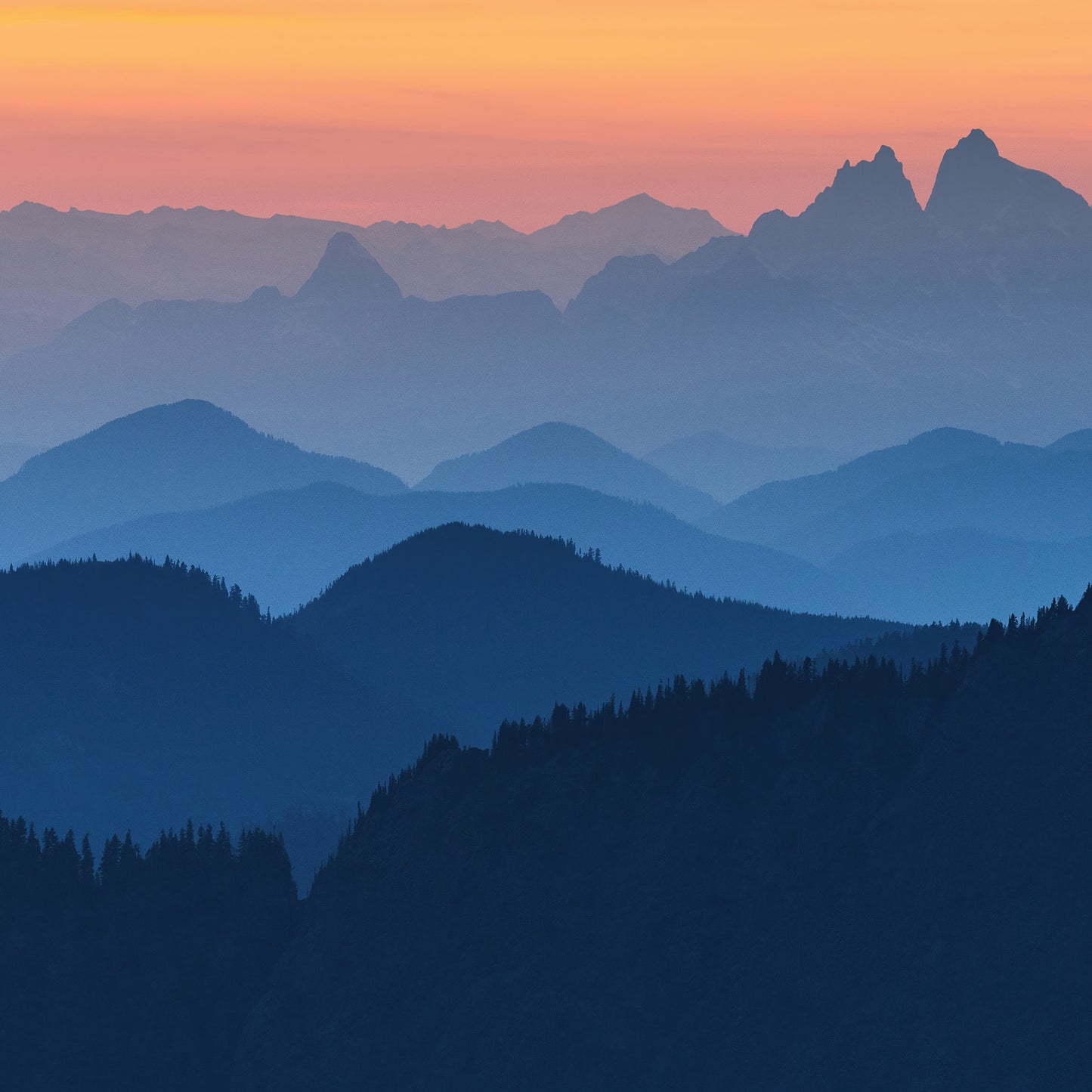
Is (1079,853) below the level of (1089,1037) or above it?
above

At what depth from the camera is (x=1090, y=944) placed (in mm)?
191125

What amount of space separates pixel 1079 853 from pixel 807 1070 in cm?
3217

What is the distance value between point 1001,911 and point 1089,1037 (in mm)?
19204

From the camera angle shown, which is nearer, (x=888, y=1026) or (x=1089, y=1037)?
(x=1089, y=1037)

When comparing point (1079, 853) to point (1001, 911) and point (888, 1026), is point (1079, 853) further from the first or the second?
point (888, 1026)

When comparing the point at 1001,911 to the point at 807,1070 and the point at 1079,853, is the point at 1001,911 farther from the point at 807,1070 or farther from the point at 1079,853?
the point at 807,1070

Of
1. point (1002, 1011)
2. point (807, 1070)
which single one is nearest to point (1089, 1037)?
point (1002, 1011)

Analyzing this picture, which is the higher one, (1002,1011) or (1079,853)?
(1079,853)

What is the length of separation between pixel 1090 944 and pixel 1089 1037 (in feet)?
36.1

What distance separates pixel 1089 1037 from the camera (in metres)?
182

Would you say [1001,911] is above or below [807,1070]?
above

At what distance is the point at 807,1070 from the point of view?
19712cm

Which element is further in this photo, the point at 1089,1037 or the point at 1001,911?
the point at 1001,911

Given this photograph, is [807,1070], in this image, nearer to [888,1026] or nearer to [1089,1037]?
[888,1026]
